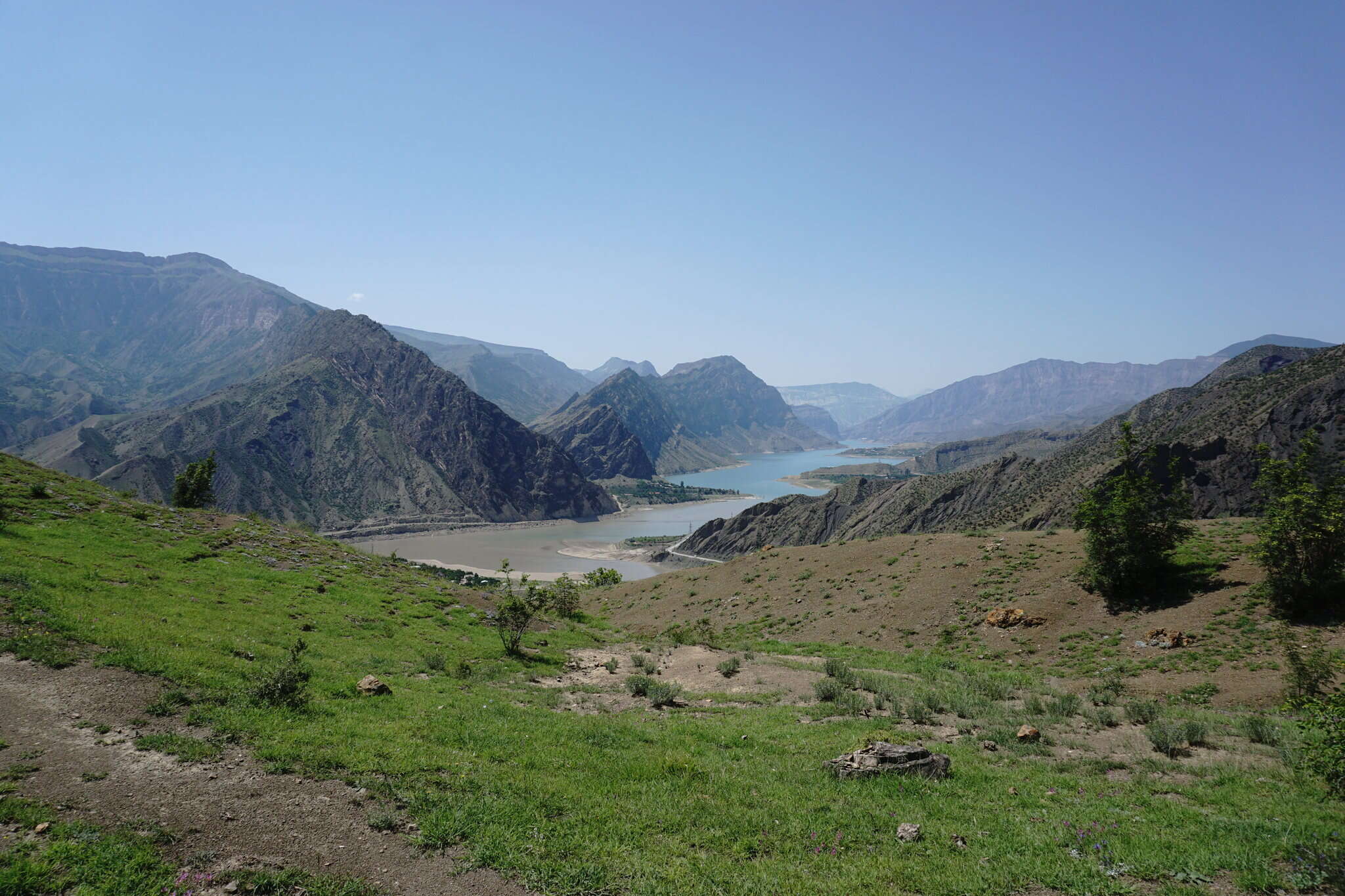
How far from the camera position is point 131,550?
68.5ft

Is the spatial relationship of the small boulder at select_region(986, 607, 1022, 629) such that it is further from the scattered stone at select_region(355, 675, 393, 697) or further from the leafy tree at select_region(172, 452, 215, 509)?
the leafy tree at select_region(172, 452, 215, 509)

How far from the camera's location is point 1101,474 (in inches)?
2746

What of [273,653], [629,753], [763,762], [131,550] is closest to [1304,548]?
[763,762]

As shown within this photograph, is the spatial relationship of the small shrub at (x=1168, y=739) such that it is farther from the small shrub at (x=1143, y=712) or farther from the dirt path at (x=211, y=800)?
the dirt path at (x=211, y=800)

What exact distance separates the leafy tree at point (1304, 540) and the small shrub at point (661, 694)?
830 inches

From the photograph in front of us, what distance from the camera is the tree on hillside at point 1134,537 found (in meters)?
25.2

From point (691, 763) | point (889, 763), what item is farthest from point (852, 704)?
point (691, 763)

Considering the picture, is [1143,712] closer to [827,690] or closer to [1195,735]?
[1195,735]

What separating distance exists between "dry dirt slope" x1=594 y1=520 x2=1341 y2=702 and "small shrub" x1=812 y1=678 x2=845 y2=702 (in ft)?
33.0

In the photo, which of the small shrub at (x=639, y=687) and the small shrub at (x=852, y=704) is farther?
the small shrub at (x=639, y=687)

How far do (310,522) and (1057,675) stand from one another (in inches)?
7243

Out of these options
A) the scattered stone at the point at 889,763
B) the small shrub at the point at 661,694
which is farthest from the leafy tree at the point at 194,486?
the scattered stone at the point at 889,763

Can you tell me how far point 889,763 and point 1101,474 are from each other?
245 feet

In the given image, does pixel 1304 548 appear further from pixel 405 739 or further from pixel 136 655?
Result: pixel 136 655
